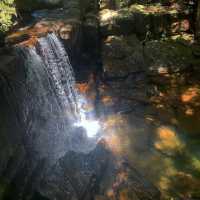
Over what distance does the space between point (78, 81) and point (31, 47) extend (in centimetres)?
274

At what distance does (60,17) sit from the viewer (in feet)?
34.8

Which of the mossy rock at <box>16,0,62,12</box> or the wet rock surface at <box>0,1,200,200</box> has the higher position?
the mossy rock at <box>16,0,62,12</box>

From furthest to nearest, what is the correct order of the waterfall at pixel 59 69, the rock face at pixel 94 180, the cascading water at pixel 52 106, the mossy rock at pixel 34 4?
the mossy rock at pixel 34 4 → the waterfall at pixel 59 69 → the cascading water at pixel 52 106 → the rock face at pixel 94 180

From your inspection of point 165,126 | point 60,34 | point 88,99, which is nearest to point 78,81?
point 88,99

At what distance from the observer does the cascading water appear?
24.0ft

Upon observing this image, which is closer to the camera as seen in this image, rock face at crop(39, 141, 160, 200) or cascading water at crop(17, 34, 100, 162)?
rock face at crop(39, 141, 160, 200)

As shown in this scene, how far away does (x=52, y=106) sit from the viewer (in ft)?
28.2

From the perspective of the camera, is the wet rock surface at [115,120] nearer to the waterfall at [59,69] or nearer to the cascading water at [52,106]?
the cascading water at [52,106]

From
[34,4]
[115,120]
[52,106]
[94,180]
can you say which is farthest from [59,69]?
[94,180]

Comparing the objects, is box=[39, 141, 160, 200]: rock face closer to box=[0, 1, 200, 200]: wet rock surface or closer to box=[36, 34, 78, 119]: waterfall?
box=[0, 1, 200, 200]: wet rock surface

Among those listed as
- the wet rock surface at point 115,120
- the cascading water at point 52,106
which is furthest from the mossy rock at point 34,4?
the cascading water at point 52,106

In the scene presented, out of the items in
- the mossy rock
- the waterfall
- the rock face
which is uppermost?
the mossy rock

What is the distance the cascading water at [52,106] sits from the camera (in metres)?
7.31

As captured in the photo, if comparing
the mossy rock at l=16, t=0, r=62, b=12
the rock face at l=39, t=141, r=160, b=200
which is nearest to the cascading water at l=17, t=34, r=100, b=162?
the rock face at l=39, t=141, r=160, b=200
